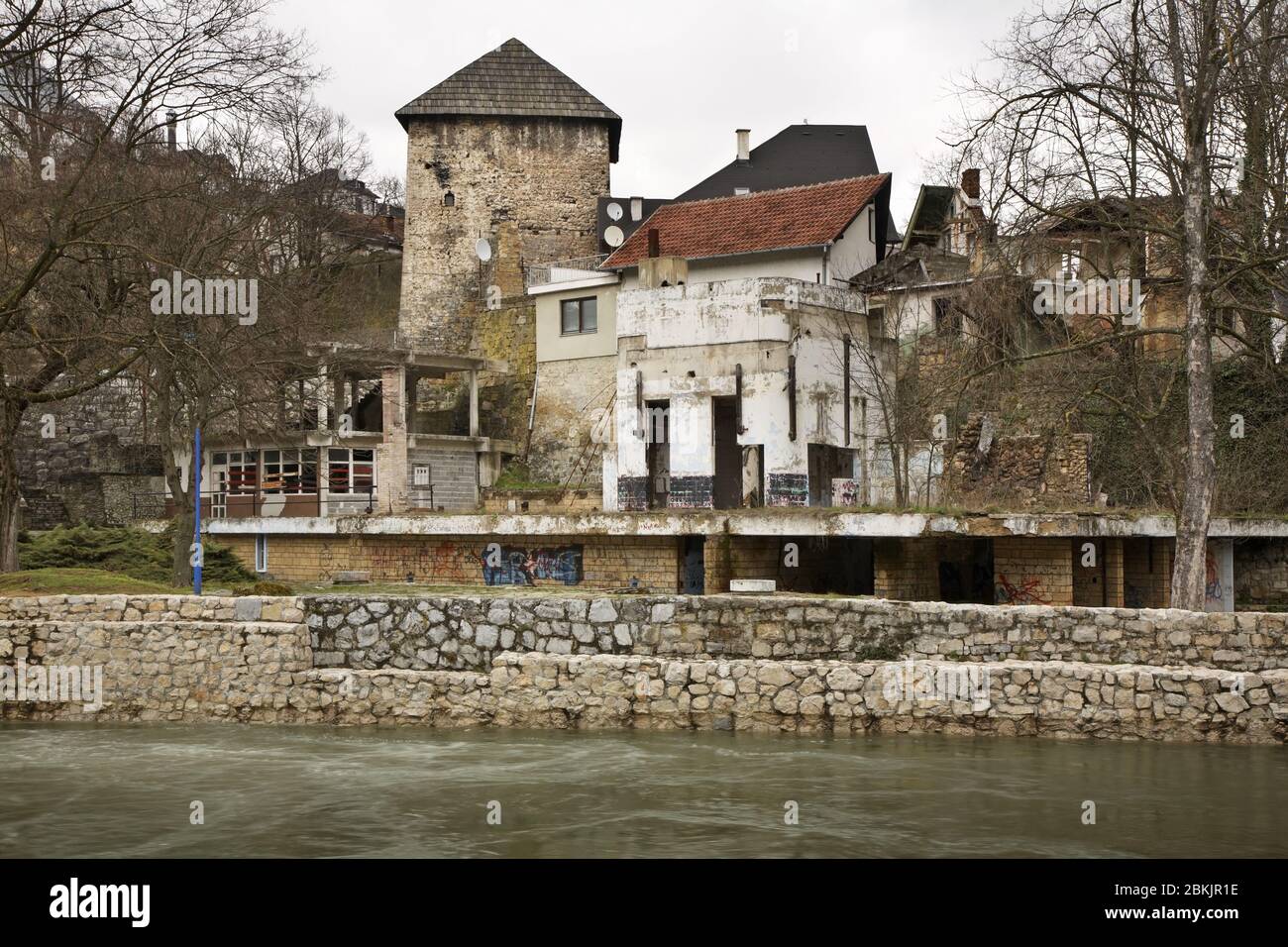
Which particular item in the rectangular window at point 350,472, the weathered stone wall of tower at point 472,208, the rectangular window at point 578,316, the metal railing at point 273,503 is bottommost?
the metal railing at point 273,503

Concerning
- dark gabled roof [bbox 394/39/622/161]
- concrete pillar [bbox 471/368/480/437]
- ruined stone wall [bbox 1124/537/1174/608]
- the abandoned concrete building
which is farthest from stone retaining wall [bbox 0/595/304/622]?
dark gabled roof [bbox 394/39/622/161]

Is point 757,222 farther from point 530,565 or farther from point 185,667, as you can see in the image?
point 185,667

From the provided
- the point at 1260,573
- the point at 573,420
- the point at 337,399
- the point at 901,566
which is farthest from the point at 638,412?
the point at 1260,573

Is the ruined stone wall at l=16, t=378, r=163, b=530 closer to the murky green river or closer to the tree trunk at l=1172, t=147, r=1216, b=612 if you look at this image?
the murky green river

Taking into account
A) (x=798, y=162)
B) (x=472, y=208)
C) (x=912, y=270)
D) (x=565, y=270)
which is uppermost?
(x=798, y=162)

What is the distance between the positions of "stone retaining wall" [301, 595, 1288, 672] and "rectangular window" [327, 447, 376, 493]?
2804 cm

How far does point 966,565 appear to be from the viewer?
30.2m

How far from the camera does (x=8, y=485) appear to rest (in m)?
26.0

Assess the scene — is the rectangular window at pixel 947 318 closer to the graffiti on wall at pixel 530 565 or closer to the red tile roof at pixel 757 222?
the red tile roof at pixel 757 222

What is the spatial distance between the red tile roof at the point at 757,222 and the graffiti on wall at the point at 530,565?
48.0 ft

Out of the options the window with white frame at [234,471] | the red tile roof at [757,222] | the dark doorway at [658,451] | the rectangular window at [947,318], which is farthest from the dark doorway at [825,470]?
the window with white frame at [234,471]

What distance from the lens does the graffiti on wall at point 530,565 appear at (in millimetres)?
33125

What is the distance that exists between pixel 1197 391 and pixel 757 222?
88.5 ft
